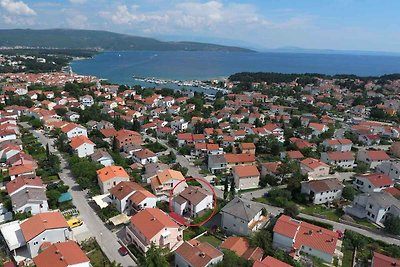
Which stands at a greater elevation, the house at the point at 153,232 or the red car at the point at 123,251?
the house at the point at 153,232

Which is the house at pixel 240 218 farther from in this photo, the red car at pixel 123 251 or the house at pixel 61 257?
the house at pixel 61 257

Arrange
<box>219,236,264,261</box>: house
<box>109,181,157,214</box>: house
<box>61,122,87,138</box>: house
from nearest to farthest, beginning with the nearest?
<box>219,236,264,261</box>: house, <box>109,181,157,214</box>: house, <box>61,122,87,138</box>: house

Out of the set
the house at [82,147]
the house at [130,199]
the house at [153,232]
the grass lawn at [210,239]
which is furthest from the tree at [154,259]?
the house at [82,147]

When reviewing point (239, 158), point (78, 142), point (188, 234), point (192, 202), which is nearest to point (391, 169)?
point (239, 158)

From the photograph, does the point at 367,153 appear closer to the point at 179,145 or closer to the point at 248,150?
the point at 248,150

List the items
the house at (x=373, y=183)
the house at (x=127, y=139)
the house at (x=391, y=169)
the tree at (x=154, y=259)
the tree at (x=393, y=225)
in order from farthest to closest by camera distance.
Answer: the house at (x=127, y=139) → the house at (x=391, y=169) → the house at (x=373, y=183) → the tree at (x=393, y=225) → the tree at (x=154, y=259)

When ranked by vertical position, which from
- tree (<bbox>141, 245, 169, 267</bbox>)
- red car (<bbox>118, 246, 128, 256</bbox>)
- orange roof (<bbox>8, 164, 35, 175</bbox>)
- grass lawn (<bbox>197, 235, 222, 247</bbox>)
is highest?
tree (<bbox>141, 245, 169, 267</bbox>)

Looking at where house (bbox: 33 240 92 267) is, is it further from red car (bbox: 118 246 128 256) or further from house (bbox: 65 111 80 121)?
house (bbox: 65 111 80 121)

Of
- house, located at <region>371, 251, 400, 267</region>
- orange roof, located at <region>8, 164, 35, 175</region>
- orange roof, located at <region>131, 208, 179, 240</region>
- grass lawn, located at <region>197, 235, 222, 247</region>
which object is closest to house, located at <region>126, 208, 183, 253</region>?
orange roof, located at <region>131, 208, 179, 240</region>
